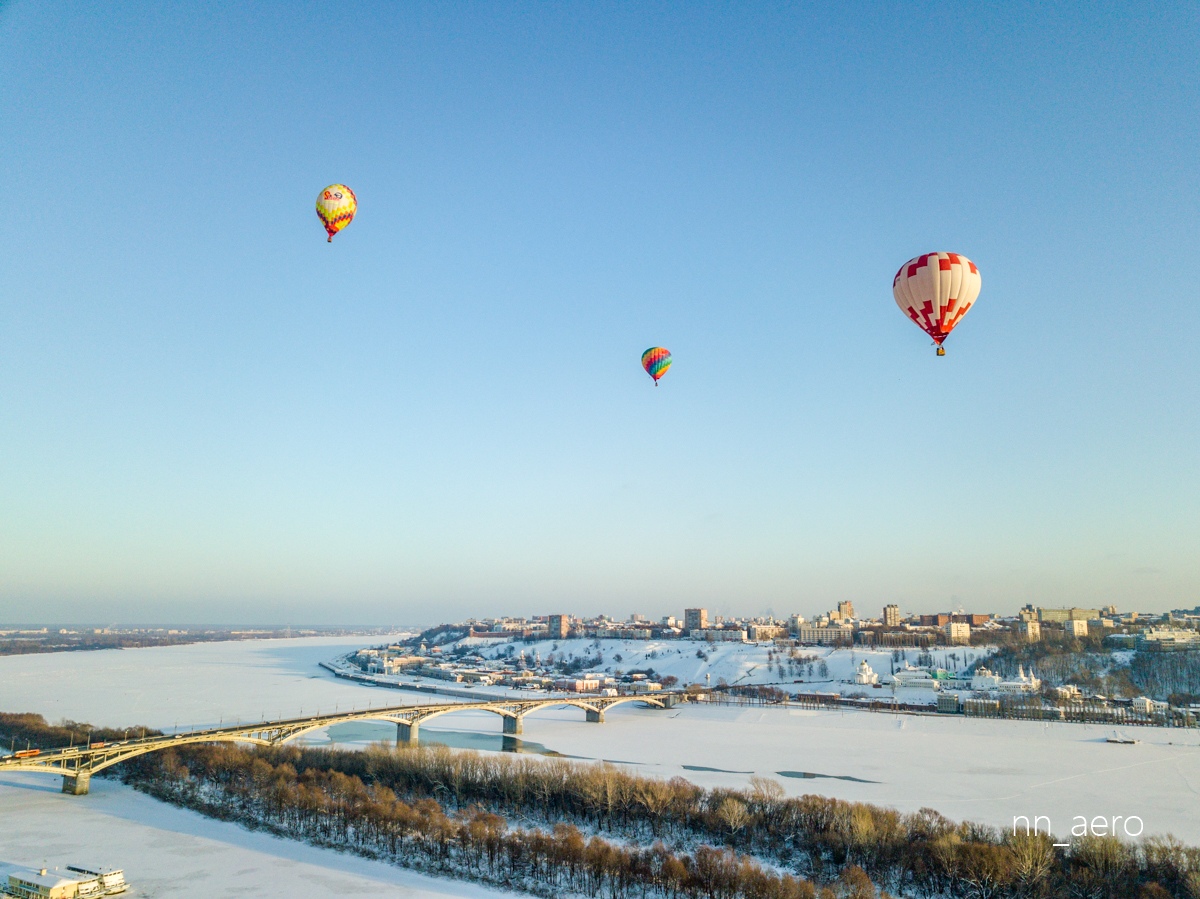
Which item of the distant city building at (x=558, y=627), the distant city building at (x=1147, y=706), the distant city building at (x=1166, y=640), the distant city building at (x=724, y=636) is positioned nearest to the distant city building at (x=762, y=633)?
the distant city building at (x=724, y=636)

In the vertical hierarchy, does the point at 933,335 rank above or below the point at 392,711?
above

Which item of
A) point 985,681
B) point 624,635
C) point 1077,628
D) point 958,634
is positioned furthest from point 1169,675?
point 624,635

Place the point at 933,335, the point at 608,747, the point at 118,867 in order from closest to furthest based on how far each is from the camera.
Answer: the point at 118,867 < the point at 933,335 < the point at 608,747

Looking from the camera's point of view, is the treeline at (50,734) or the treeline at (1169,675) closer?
the treeline at (50,734)

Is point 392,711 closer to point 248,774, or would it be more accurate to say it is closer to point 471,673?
point 248,774

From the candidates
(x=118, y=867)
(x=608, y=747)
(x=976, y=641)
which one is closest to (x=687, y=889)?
(x=118, y=867)

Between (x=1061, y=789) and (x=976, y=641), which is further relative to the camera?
(x=976, y=641)

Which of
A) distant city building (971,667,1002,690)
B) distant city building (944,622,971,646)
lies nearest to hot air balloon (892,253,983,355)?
distant city building (971,667,1002,690)

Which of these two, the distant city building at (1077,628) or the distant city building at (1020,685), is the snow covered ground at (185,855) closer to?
the distant city building at (1020,685)

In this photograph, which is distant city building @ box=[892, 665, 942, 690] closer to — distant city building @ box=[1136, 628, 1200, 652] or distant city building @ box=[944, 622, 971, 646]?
distant city building @ box=[1136, 628, 1200, 652]
